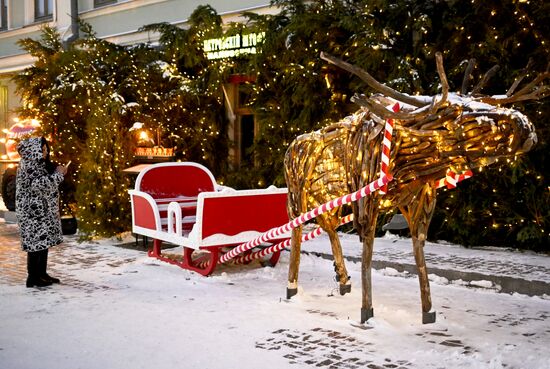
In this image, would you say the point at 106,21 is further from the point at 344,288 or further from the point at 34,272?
the point at 344,288

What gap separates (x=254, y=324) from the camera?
20.2ft

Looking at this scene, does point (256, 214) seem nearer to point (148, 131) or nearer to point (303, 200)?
point (303, 200)

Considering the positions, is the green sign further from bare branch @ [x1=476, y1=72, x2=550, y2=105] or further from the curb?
bare branch @ [x1=476, y1=72, x2=550, y2=105]

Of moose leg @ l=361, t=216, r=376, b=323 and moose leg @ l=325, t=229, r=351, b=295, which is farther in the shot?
moose leg @ l=325, t=229, r=351, b=295

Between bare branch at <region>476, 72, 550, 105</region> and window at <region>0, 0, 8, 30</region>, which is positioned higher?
window at <region>0, 0, 8, 30</region>

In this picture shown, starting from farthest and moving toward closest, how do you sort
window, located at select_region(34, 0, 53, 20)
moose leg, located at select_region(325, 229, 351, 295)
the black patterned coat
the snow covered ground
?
1. window, located at select_region(34, 0, 53, 20)
2. the black patterned coat
3. moose leg, located at select_region(325, 229, 351, 295)
4. the snow covered ground

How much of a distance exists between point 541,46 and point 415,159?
4783 millimetres

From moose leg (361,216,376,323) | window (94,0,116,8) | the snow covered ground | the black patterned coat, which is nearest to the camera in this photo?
the snow covered ground

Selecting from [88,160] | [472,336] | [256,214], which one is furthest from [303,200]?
[88,160]

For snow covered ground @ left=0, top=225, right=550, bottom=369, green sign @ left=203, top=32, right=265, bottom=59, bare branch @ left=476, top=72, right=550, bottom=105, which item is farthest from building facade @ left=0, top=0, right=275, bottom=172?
bare branch @ left=476, top=72, right=550, bottom=105

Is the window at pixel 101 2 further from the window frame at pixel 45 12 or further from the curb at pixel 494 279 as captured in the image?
the curb at pixel 494 279

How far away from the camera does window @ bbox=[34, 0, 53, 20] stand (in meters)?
20.3

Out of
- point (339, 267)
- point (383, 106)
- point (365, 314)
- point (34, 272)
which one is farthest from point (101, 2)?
point (365, 314)

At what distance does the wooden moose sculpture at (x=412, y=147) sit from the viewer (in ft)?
17.5
